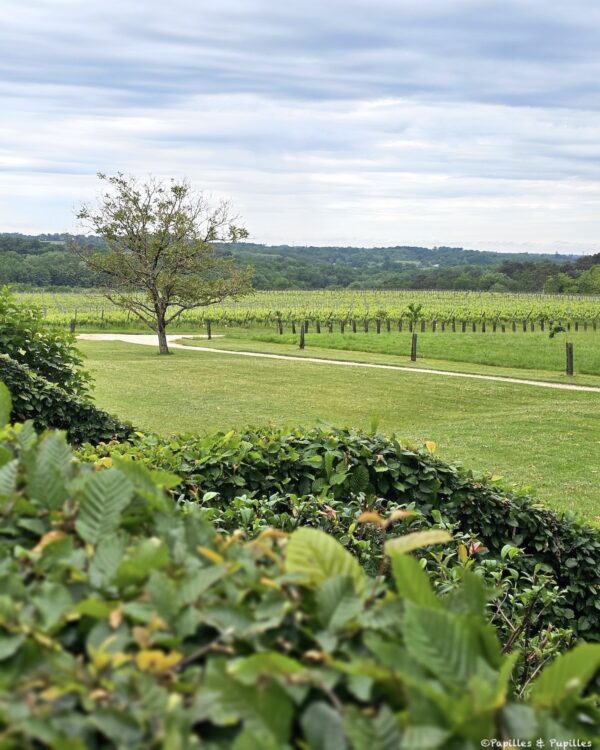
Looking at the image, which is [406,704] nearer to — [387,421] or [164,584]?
[164,584]

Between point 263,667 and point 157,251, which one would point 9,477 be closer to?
point 263,667

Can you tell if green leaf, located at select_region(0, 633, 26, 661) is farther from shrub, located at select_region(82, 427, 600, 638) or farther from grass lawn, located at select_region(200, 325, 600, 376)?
grass lawn, located at select_region(200, 325, 600, 376)

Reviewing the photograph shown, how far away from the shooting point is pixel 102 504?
1.74 metres

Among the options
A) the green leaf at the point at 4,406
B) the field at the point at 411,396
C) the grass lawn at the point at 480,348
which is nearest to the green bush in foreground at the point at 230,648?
the green leaf at the point at 4,406

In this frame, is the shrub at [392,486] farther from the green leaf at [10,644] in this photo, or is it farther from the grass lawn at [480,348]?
the grass lawn at [480,348]

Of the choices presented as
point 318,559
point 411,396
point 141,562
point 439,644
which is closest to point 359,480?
point 318,559

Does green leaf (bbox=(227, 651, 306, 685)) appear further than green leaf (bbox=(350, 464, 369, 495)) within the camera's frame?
No

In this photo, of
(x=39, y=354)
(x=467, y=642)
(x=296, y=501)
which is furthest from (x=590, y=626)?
(x=39, y=354)

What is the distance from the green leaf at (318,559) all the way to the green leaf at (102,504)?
0.38 m

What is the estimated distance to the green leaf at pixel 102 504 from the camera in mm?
1686

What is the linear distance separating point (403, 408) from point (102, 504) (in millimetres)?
19683

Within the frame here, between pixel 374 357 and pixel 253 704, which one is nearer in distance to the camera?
pixel 253 704

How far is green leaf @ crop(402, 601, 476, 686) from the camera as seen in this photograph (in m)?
1.34

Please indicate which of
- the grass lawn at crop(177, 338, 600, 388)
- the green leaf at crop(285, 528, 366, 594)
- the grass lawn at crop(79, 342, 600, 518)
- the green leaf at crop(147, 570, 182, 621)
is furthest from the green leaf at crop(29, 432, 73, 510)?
the grass lawn at crop(177, 338, 600, 388)
